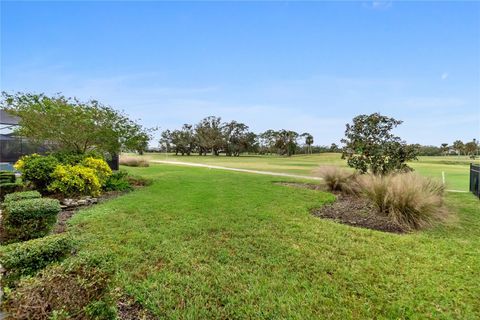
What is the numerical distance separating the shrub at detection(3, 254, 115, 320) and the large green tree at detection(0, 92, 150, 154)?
7741 millimetres

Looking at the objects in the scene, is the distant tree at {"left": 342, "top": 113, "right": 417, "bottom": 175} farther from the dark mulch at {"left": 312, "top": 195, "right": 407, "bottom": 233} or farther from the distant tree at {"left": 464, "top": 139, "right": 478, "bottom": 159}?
the distant tree at {"left": 464, "top": 139, "right": 478, "bottom": 159}

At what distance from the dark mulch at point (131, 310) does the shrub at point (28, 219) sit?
7.88ft

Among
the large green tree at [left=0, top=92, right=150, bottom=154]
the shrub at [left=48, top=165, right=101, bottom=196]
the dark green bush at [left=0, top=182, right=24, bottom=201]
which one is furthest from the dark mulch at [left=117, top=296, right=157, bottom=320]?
the large green tree at [left=0, top=92, right=150, bottom=154]

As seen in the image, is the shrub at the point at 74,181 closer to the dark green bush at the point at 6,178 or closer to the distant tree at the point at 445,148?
the dark green bush at the point at 6,178

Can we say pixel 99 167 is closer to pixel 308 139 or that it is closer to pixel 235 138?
pixel 235 138

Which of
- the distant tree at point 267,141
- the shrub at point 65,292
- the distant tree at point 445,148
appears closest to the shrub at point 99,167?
the shrub at point 65,292

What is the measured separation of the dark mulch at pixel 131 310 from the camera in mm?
2168

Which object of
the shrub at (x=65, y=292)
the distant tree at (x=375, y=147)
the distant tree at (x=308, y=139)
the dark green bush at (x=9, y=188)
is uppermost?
the distant tree at (x=308, y=139)

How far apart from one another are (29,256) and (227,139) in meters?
59.4

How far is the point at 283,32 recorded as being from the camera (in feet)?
32.1

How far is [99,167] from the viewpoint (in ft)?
26.1

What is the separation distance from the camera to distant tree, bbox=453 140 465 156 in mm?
42578

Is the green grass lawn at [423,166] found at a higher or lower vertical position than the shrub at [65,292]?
lower

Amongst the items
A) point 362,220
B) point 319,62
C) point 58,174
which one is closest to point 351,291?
point 362,220
